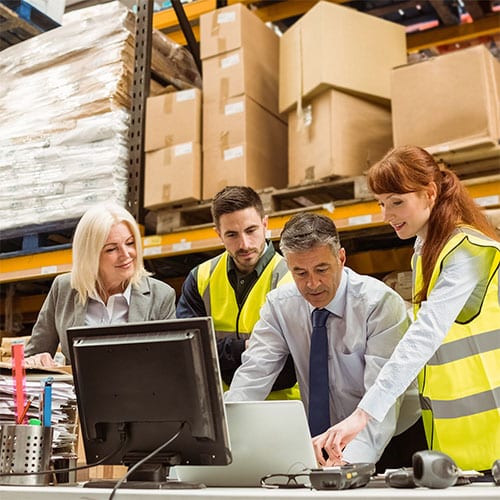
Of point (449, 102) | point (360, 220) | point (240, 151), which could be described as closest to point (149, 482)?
point (360, 220)

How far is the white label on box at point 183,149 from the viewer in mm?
4031

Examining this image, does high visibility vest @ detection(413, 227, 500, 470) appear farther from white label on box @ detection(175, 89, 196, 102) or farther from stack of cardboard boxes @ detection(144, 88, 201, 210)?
white label on box @ detection(175, 89, 196, 102)

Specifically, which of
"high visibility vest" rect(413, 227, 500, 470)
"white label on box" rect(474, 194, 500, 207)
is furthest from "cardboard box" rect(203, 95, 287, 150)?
"high visibility vest" rect(413, 227, 500, 470)

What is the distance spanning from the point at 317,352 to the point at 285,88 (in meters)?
2.14

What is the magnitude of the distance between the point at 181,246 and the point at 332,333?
73.0 inches

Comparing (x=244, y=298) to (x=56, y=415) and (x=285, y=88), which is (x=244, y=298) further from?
(x=285, y=88)

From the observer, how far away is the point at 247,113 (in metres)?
3.96

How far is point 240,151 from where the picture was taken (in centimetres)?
389

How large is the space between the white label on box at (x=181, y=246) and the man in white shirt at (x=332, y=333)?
5.49 ft

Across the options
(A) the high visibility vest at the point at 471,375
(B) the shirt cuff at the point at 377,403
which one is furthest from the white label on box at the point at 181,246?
(B) the shirt cuff at the point at 377,403

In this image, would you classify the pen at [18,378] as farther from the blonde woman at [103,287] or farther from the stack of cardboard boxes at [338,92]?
the stack of cardboard boxes at [338,92]

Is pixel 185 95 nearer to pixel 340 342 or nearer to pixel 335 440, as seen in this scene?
pixel 340 342

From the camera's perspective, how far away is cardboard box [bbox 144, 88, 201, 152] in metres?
4.11

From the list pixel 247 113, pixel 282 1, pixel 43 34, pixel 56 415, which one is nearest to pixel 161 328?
pixel 56 415
